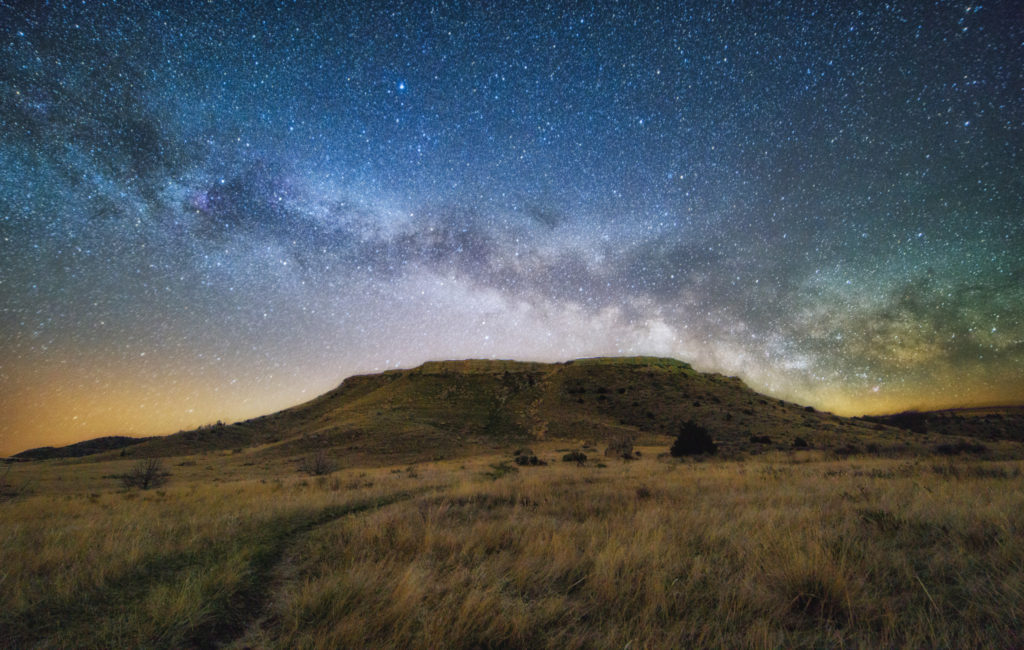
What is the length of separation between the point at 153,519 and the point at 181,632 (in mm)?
6583

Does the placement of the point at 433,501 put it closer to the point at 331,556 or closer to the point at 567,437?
the point at 331,556

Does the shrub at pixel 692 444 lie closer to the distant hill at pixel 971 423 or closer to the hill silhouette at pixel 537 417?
the hill silhouette at pixel 537 417

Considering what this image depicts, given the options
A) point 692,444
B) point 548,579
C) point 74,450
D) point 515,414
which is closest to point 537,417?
point 515,414

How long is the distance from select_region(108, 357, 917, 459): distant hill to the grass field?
29691mm

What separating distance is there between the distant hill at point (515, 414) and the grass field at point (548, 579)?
97.4 feet

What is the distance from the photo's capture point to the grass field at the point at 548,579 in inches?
115

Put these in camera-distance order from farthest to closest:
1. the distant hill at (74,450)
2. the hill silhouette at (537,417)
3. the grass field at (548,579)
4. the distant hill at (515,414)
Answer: the distant hill at (74,450)
the distant hill at (515,414)
the hill silhouette at (537,417)
the grass field at (548,579)

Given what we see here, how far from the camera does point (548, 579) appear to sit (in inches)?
156

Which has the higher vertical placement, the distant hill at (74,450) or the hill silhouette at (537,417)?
the hill silhouette at (537,417)

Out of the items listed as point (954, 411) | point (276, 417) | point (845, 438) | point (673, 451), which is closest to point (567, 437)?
point (673, 451)

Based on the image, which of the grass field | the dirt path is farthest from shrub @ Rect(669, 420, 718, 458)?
the dirt path

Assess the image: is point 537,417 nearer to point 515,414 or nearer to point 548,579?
point 515,414

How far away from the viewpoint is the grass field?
9.59 feet

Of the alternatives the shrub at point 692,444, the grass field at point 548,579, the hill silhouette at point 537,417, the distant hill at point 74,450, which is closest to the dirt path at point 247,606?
the grass field at point 548,579
